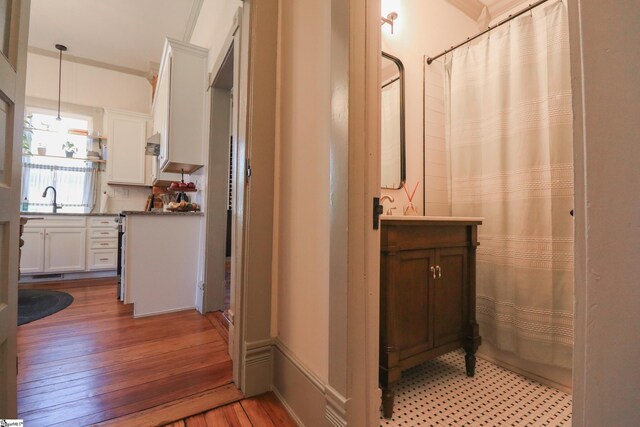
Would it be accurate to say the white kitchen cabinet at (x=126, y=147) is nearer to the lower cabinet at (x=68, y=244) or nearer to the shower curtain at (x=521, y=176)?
the lower cabinet at (x=68, y=244)

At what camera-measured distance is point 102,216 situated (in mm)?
3826

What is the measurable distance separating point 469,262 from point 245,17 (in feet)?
5.82

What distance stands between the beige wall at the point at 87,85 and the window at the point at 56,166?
1.02ft

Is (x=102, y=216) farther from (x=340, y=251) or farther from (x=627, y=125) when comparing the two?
(x=627, y=125)

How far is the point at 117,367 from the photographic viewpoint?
59.4 inches

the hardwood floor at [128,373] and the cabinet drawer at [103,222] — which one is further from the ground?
the cabinet drawer at [103,222]

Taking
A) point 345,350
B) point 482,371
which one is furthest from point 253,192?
point 482,371

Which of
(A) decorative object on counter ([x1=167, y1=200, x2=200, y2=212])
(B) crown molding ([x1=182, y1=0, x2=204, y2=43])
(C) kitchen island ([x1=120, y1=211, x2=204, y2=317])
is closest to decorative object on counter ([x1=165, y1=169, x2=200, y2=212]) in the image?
(A) decorative object on counter ([x1=167, y1=200, x2=200, y2=212])

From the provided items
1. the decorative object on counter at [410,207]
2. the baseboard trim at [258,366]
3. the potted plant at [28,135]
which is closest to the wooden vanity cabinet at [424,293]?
the decorative object on counter at [410,207]

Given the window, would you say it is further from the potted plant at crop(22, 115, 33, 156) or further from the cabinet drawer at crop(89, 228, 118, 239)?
the cabinet drawer at crop(89, 228, 118, 239)

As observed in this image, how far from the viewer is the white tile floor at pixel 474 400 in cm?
119

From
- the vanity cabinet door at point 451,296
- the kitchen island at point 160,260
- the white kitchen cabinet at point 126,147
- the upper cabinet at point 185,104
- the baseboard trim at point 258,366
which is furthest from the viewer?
the white kitchen cabinet at point 126,147

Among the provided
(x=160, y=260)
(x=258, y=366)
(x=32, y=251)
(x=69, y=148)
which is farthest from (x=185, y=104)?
(x=69, y=148)

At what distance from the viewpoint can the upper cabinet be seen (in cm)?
243
